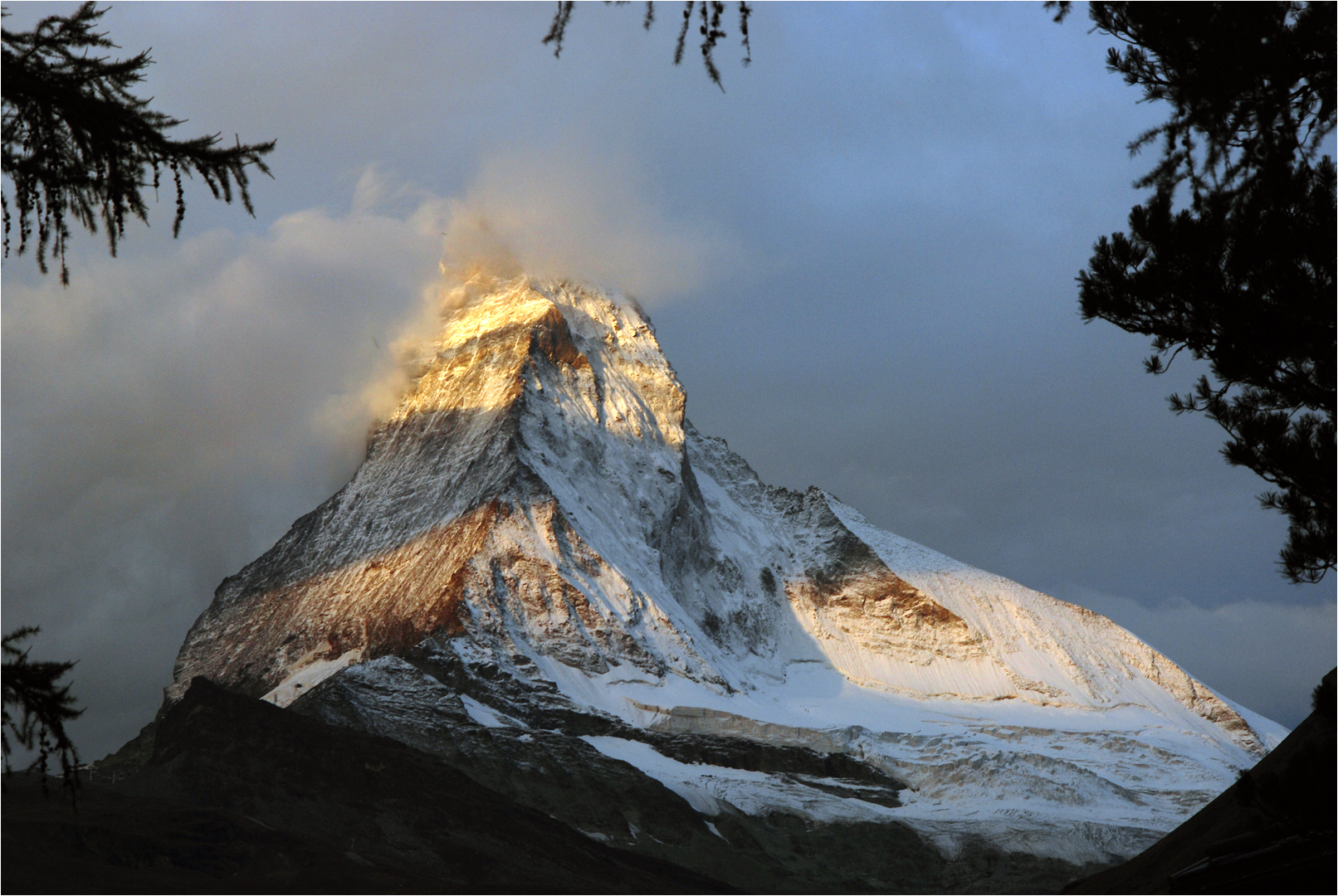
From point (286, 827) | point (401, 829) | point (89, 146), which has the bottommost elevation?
point (401, 829)

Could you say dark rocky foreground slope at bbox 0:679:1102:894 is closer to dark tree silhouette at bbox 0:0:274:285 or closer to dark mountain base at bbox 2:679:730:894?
dark mountain base at bbox 2:679:730:894

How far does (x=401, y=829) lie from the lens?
333ft

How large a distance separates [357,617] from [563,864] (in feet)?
252

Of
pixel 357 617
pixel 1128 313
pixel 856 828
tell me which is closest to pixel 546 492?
pixel 357 617

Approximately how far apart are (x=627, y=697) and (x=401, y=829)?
58456 mm

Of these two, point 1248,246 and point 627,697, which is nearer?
point 1248,246

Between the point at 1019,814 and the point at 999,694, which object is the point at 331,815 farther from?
the point at 999,694

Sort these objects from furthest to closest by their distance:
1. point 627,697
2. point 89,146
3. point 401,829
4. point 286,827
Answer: point 627,697 → point 401,829 → point 286,827 → point 89,146

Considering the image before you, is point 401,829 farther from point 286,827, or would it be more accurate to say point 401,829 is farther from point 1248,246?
point 1248,246

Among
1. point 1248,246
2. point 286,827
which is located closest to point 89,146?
point 1248,246

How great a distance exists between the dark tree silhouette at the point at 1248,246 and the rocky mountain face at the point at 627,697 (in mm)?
105002

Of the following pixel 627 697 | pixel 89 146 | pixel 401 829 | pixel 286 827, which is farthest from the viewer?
pixel 627 697

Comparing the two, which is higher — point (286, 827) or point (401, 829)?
point (286, 827)

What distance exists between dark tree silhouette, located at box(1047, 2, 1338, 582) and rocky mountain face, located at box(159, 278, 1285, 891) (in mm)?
105002
